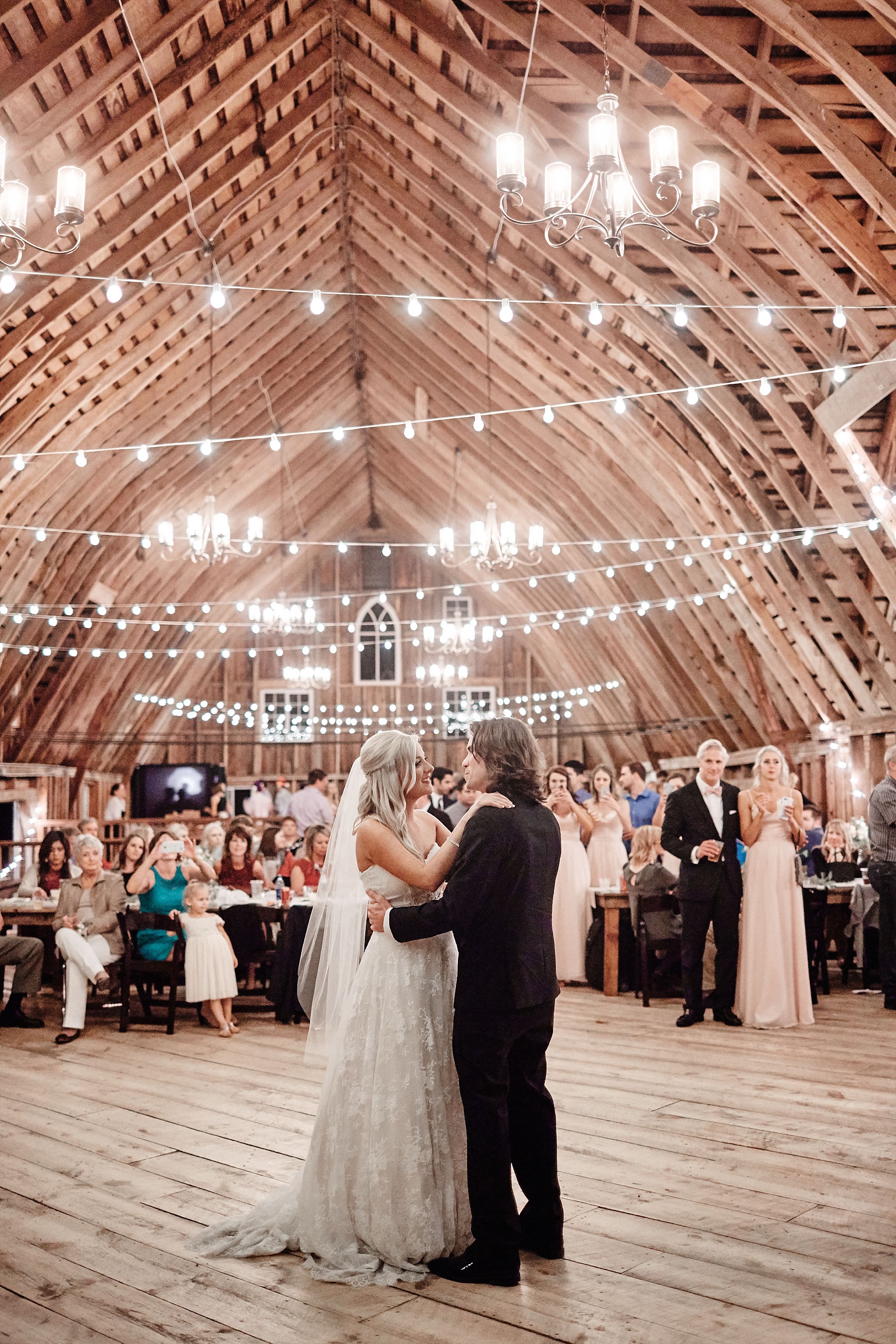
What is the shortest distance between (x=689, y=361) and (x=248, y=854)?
5.49 m

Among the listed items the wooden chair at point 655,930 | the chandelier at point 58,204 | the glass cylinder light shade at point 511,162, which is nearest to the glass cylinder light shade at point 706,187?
the glass cylinder light shade at point 511,162

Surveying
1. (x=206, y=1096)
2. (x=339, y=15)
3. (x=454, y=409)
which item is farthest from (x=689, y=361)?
(x=206, y=1096)

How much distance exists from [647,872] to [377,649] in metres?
14.4

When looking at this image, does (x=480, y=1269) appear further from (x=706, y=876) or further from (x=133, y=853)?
(x=133, y=853)

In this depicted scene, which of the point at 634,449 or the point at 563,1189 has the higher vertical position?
the point at 634,449

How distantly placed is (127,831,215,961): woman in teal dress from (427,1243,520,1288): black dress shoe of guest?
162 inches

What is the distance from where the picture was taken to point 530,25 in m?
6.98

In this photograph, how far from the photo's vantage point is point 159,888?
6930 millimetres

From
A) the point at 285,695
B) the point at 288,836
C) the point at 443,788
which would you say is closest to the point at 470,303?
the point at 443,788

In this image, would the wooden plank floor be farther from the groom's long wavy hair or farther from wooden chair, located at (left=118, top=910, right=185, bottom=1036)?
the groom's long wavy hair

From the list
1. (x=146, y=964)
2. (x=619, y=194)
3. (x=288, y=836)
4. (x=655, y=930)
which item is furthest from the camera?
(x=288, y=836)

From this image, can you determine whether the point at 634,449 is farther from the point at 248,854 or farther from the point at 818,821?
the point at 248,854

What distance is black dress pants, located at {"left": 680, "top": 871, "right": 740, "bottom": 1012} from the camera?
6.18 metres

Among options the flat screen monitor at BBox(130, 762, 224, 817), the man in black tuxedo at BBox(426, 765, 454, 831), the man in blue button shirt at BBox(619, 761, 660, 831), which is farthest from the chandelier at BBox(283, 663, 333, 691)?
the man in blue button shirt at BBox(619, 761, 660, 831)
